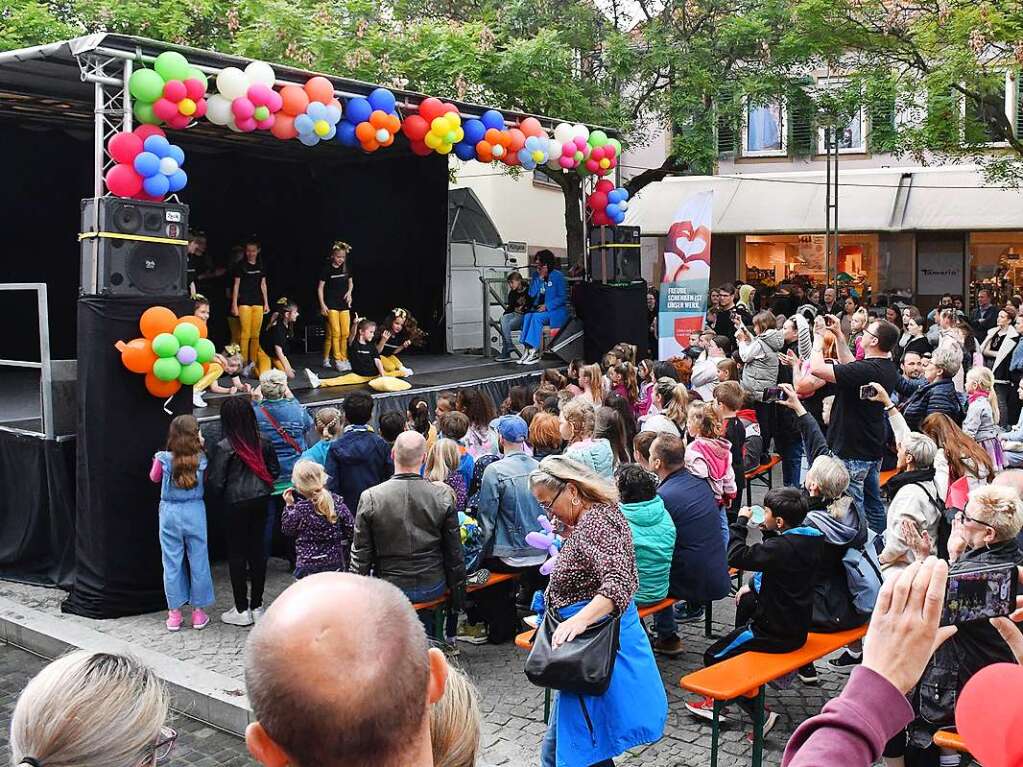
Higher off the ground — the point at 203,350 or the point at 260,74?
the point at 260,74

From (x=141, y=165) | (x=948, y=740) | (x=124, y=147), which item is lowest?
(x=948, y=740)

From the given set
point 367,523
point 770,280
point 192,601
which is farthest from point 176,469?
point 770,280

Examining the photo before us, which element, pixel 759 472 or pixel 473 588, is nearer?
pixel 473 588

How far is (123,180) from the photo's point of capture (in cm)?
785

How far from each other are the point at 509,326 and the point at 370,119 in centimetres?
621

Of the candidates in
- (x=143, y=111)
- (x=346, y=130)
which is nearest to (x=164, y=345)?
(x=143, y=111)

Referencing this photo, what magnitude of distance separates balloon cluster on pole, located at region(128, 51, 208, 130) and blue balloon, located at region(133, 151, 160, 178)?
0.47m

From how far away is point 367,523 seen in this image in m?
5.92

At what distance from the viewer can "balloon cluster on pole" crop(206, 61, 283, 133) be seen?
29.1ft

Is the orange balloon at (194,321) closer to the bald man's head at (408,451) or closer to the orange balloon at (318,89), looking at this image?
the orange balloon at (318,89)

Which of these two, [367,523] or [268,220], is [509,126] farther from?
[367,523]

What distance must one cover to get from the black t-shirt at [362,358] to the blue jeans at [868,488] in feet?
23.8

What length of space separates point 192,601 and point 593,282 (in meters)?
9.02

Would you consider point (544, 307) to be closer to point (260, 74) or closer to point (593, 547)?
point (260, 74)
